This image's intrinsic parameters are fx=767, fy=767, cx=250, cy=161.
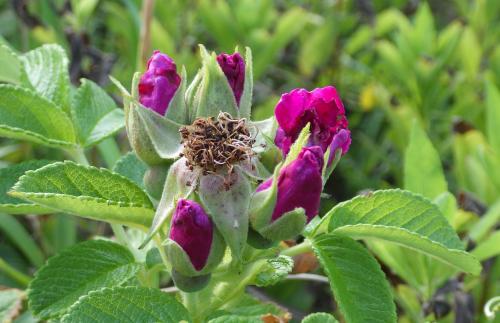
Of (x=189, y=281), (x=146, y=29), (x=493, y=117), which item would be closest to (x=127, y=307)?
(x=189, y=281)

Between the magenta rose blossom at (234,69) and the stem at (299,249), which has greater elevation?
the magenta rose blossom at (234,69)

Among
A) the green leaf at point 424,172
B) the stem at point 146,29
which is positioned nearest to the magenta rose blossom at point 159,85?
the green leaf at point 424,172

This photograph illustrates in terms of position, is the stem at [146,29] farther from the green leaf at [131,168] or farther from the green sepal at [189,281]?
the green sepal at [189,281]

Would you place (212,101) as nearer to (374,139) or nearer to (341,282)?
(341,282)

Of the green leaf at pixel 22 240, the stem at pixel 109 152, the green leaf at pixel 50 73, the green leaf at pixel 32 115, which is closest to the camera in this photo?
the green leaf at pixel 32 115

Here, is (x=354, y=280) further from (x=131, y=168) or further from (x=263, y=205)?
(x=131, y=168)

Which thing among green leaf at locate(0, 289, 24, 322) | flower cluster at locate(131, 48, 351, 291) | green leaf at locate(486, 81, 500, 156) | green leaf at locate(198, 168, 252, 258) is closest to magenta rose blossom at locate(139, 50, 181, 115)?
flower cluster at locate(131, 48, 351, 291)
